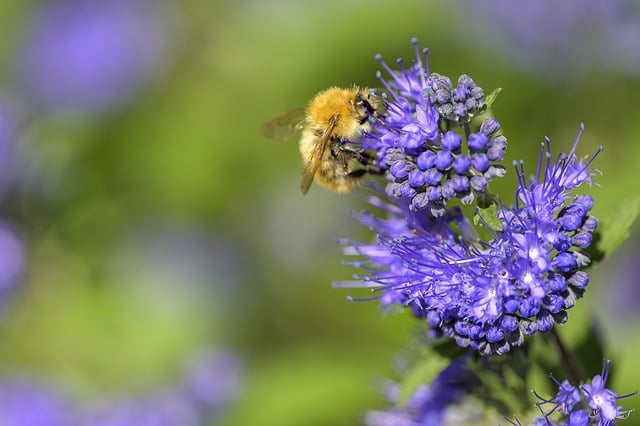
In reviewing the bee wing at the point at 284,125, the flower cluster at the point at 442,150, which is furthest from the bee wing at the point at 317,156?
the flower cluster at the point at 442,150

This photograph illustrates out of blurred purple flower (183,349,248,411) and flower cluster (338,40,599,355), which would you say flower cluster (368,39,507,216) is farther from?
blurred purple flower (183,349,248,411)

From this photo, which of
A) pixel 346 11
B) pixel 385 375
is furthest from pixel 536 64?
pixel 385 375

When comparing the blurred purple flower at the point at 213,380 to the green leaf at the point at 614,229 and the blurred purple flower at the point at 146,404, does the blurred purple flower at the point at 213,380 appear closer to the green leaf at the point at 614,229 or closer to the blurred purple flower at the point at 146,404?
the blurred purple flower at the point at 146,404

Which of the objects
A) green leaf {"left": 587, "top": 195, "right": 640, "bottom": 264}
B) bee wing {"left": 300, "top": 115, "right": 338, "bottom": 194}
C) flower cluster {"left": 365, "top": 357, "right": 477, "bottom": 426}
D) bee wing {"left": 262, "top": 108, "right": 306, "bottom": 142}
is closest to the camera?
green leaf {"left": 587, "top": 195, "right": 640, "bottom": 264}

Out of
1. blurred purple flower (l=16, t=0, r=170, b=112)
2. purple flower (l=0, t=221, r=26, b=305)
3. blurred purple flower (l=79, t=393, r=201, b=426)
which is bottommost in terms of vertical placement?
blurred purple flower (l=79, t=393, r=201, b=426)

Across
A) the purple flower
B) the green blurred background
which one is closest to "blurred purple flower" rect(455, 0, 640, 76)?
the green blurred background

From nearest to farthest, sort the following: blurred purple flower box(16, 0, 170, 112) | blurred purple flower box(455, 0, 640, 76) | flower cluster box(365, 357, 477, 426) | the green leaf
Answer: the green leaf → flower cluster box(365, 357, 477, 426) → blurred purple flower box(455, 0, 640, 76) → blurred purple flower box(16, 0, 170, 112)

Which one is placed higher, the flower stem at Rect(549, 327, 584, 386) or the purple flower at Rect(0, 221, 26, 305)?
the purple flower at Rect(0, 221, 26, 305)
